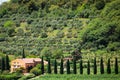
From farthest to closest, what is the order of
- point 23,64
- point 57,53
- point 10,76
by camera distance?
point 57,53, point 23,64, point 10,76

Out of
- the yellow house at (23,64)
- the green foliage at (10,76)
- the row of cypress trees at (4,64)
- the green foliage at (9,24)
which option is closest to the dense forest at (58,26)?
the green foliage at (9,24)

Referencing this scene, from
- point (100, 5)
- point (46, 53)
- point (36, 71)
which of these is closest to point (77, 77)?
point (36, 71)

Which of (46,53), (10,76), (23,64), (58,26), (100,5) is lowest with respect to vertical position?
(10,76)

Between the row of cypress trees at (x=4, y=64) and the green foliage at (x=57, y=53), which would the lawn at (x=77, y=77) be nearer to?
the row of cypress trees at (x=4, y=64)

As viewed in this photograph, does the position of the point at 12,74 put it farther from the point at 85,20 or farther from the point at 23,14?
the point at 23,14

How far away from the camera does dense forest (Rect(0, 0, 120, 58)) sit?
41812 millimetres

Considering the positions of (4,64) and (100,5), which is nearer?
(4,64)

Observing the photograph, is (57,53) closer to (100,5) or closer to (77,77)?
(77,77)

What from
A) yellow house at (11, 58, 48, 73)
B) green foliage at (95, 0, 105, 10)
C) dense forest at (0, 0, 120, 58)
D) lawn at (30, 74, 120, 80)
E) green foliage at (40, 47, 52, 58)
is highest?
green foliage at (95, 0, 105, 10)

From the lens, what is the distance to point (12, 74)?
34875 mm

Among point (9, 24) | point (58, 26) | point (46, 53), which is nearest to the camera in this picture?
point (46, 53)

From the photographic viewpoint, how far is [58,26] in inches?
1880

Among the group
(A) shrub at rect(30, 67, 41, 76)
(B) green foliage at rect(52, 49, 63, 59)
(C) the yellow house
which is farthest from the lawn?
(B) green foliage at rect(52, 49, 63, 59)

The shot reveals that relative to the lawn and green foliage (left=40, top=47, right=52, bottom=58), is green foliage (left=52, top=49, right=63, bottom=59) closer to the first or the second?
green foliage (left=40, top=47, right=52, bottom=58)
